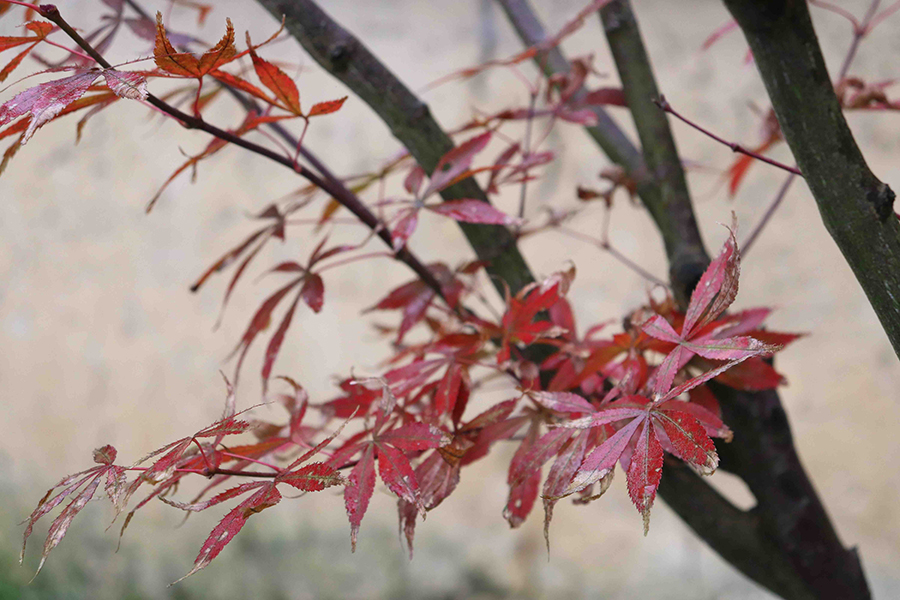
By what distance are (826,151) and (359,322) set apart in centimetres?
108

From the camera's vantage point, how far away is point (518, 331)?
319 mm

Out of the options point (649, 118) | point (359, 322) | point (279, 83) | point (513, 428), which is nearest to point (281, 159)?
point (279, 83)

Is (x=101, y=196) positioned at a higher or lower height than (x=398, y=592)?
higher

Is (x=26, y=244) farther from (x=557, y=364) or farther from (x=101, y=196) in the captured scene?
(x=557, y=364)

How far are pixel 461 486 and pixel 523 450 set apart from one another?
94 centimetres

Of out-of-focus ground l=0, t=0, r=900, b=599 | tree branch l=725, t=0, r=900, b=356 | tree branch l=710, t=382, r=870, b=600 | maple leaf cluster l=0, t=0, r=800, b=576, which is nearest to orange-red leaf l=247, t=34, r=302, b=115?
maple leaf cluster l=0, t=0, r=800, b=576

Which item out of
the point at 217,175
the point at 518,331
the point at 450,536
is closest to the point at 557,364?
the point at 518,331

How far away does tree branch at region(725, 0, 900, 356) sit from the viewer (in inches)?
8.4

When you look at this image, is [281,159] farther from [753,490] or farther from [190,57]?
[753,490]

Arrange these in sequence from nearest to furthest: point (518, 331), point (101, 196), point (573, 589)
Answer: point (518, 331) < point (573, 589) < point (101, 196)

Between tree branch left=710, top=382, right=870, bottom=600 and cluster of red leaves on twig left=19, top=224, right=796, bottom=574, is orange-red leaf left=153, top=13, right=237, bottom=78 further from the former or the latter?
tree branch left=710, top=382, right=870, bottom=600

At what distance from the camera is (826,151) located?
220mm

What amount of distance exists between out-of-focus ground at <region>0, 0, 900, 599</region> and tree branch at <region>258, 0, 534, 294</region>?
73 centimetres

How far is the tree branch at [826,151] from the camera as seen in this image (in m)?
0.21
